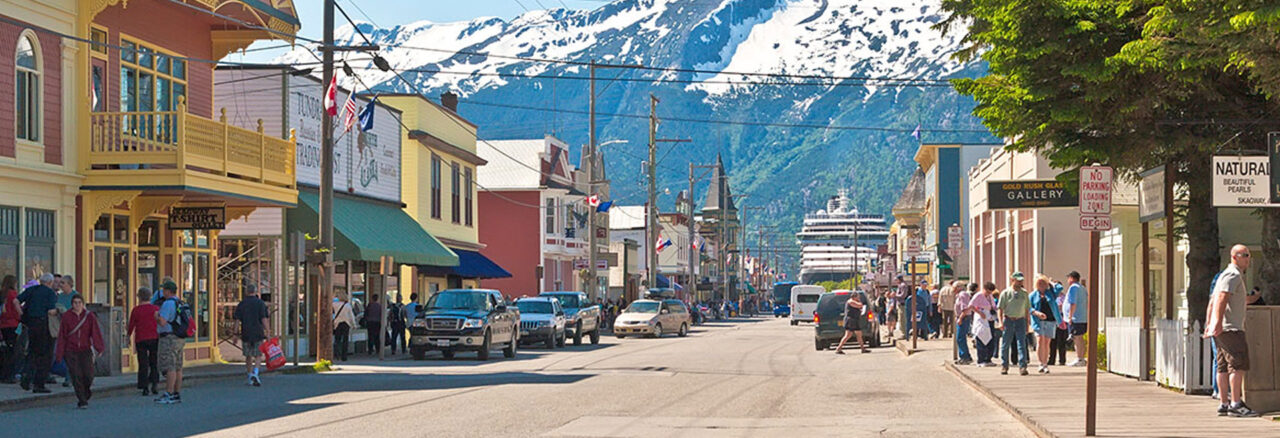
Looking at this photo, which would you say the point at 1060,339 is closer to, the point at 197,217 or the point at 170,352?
the point at 170,352

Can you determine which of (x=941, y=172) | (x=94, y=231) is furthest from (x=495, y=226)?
(x=94, y=231)

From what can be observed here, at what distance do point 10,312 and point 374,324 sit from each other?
1467 centimetres

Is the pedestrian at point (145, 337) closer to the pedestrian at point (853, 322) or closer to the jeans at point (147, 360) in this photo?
the jeans at point (147, 360)

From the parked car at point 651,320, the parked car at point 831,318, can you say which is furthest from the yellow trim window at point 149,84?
the parked car at point 651,320

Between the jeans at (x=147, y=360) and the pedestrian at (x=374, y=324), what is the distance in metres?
13.1

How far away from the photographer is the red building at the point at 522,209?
70438mm

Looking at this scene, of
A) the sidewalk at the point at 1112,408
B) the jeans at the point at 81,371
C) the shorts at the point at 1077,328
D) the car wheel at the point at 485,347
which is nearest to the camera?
the sidewalk at the point at 1112,408

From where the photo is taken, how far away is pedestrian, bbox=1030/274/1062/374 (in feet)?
81.6

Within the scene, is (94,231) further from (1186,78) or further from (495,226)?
(495,226)

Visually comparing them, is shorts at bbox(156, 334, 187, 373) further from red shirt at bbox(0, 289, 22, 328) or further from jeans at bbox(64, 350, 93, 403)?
red shirt at bbox(0, 289, 22, 328)

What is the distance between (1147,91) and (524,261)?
52.5 metres

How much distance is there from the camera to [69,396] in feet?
67.5

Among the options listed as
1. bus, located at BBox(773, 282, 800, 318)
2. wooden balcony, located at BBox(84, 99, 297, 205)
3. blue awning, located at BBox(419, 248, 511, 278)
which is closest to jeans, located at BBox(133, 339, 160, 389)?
wooden balcony, located at BBox(84, 99, 297, 205)

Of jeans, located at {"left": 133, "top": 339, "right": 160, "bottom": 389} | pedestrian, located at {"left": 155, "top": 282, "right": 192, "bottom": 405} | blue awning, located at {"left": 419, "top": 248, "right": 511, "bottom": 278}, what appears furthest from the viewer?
blue awning, located at {"left": 419, "top": 248, "right": 511, "bottom": 278}
